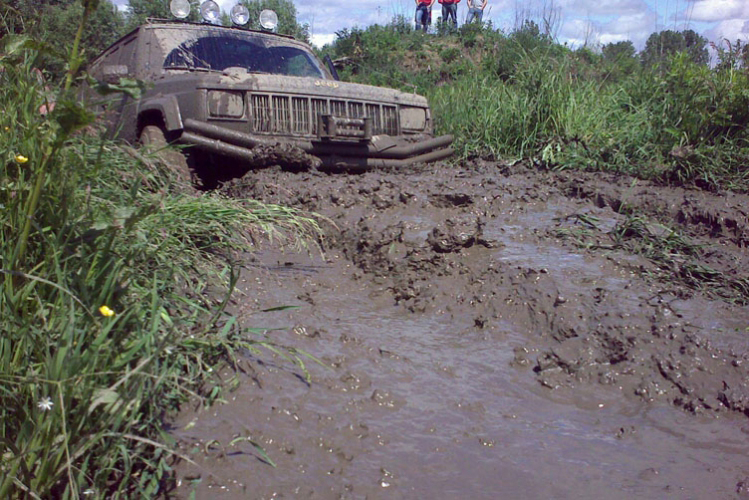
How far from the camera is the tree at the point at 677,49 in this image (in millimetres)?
7988

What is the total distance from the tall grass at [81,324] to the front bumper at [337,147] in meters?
1.97

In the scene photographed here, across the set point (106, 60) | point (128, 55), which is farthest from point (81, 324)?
point (106, 60)

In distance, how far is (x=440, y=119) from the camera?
26.3 ft

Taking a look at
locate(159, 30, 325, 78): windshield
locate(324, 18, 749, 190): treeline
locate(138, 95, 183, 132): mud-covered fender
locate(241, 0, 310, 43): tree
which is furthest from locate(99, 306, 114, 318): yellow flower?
locate(241, 0, 310, 43): tree

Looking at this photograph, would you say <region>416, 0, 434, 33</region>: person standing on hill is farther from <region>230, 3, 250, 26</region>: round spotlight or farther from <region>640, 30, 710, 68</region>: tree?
<region>230, 3, 250, 26</region>: round spotlight

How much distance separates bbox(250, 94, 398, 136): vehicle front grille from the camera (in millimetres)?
5492

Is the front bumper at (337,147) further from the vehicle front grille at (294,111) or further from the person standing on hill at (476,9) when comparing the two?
the person standing on hill at (476,9)

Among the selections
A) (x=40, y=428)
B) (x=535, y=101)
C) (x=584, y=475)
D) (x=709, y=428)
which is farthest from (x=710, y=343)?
(x=535, y=101)

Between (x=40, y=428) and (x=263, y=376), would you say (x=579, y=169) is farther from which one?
(x=40, y=428)

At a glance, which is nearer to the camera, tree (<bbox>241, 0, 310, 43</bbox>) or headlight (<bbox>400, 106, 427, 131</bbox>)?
headlight (<bbox>400, 106, 427, 131</bbox>)

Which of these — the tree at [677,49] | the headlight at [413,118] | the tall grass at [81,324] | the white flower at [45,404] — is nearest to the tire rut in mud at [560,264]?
the headlight at [413,118]

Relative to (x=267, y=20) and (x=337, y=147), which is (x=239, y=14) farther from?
(x=337, y=147)

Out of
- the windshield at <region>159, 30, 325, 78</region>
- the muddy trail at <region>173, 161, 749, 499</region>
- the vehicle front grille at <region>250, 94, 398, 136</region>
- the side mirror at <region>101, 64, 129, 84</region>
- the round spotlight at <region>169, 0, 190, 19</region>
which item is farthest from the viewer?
the windshield at <region>159, 30, 325, 78</region>

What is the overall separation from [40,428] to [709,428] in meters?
2.38
